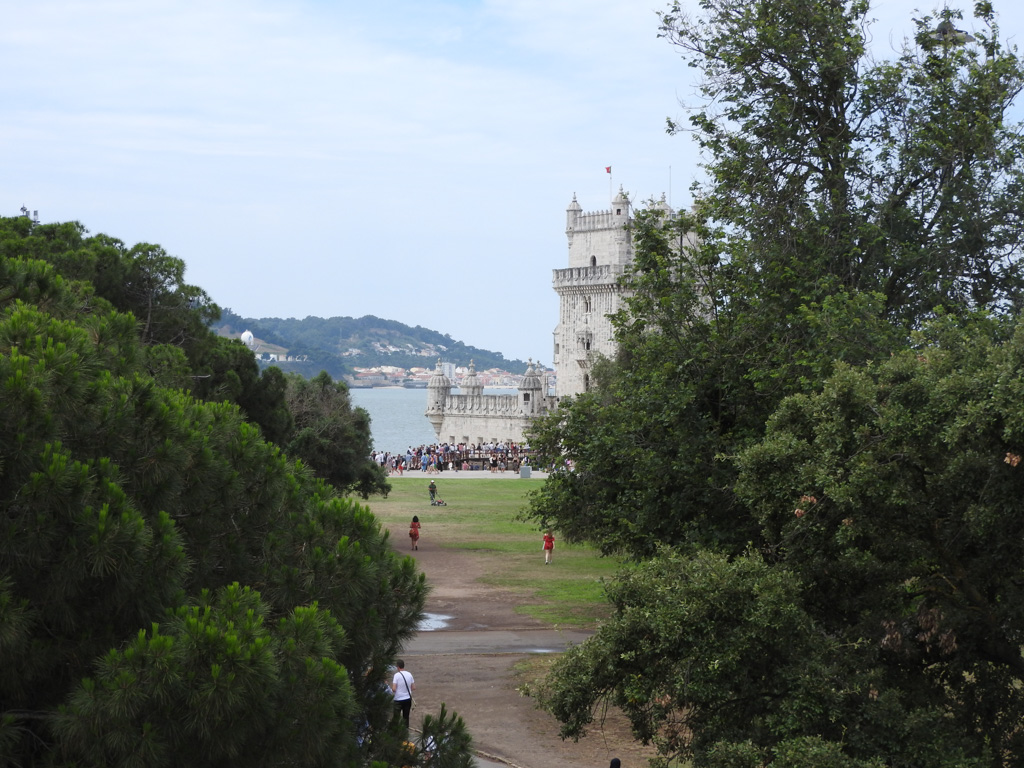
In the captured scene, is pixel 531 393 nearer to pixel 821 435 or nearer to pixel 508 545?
pixel 508 545

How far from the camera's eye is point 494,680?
1880 cm

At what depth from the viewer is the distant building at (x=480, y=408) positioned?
80.2 meters

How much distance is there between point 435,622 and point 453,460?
4507 cm

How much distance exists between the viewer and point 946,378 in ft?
34.3

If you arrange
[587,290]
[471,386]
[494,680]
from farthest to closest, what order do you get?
[471,386], [587,290], [494,680]

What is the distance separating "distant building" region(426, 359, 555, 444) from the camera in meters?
80.2

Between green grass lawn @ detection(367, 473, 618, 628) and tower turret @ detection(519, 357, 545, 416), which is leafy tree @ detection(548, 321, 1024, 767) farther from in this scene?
tower turret @ detection(519, 357, 545, 416)

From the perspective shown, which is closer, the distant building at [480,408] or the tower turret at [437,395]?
the distant building at [480,408]

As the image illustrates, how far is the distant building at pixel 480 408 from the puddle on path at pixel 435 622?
54170 mm

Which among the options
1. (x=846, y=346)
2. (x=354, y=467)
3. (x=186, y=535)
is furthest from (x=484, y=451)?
(x=186, y=535)

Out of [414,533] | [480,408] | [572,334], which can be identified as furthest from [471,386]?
[414,533]

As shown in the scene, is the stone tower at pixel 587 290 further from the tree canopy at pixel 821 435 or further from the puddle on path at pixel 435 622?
the tree canopy at pixel 821 435

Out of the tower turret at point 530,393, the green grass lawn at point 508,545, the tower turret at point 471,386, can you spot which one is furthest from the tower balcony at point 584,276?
the green grass lawn at point 508,545

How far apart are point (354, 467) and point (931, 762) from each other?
82.9 feet
